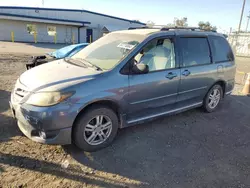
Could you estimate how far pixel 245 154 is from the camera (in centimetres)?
345

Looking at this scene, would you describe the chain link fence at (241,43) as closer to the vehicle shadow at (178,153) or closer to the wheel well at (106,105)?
the vehicle shadow at (178,153)

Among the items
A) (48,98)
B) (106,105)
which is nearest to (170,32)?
(106,105)

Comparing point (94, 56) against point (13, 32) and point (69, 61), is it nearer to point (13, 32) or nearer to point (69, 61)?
point (69, 61)

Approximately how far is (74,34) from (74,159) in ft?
97.8

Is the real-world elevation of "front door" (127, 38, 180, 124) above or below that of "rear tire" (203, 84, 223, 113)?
above

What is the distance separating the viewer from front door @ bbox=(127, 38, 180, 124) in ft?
11.3

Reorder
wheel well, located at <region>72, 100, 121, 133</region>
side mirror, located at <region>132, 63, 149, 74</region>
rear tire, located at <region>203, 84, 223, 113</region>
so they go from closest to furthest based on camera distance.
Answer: wheel well, located at <region>72, 100, 121, 133</region> < side mirror, located at <region>132, 63, 149, 74</region> < rear tire, located at <region>203, 84, 223, 113</region>

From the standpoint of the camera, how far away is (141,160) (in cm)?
312

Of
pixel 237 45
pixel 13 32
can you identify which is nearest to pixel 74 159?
pixel 237 45

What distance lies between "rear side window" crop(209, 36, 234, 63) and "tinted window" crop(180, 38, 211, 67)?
0.23 metres

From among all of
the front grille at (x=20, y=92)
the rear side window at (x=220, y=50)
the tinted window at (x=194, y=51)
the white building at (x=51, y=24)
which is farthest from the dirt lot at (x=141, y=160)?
the white building at (x=51, y=24)

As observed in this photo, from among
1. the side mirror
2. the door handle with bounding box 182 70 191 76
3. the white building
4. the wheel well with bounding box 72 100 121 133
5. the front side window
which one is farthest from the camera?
the white building

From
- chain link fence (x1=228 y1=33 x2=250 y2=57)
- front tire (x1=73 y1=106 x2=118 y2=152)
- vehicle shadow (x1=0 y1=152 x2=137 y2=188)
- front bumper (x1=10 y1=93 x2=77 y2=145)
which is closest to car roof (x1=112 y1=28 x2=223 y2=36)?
front tire (x1=73 y1=106 x2=118 y2=152)

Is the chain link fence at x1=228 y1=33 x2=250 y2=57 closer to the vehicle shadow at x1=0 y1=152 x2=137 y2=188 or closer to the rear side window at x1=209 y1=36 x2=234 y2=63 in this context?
the rear side window at x1=209 y1=36 x2=234 y2=63
